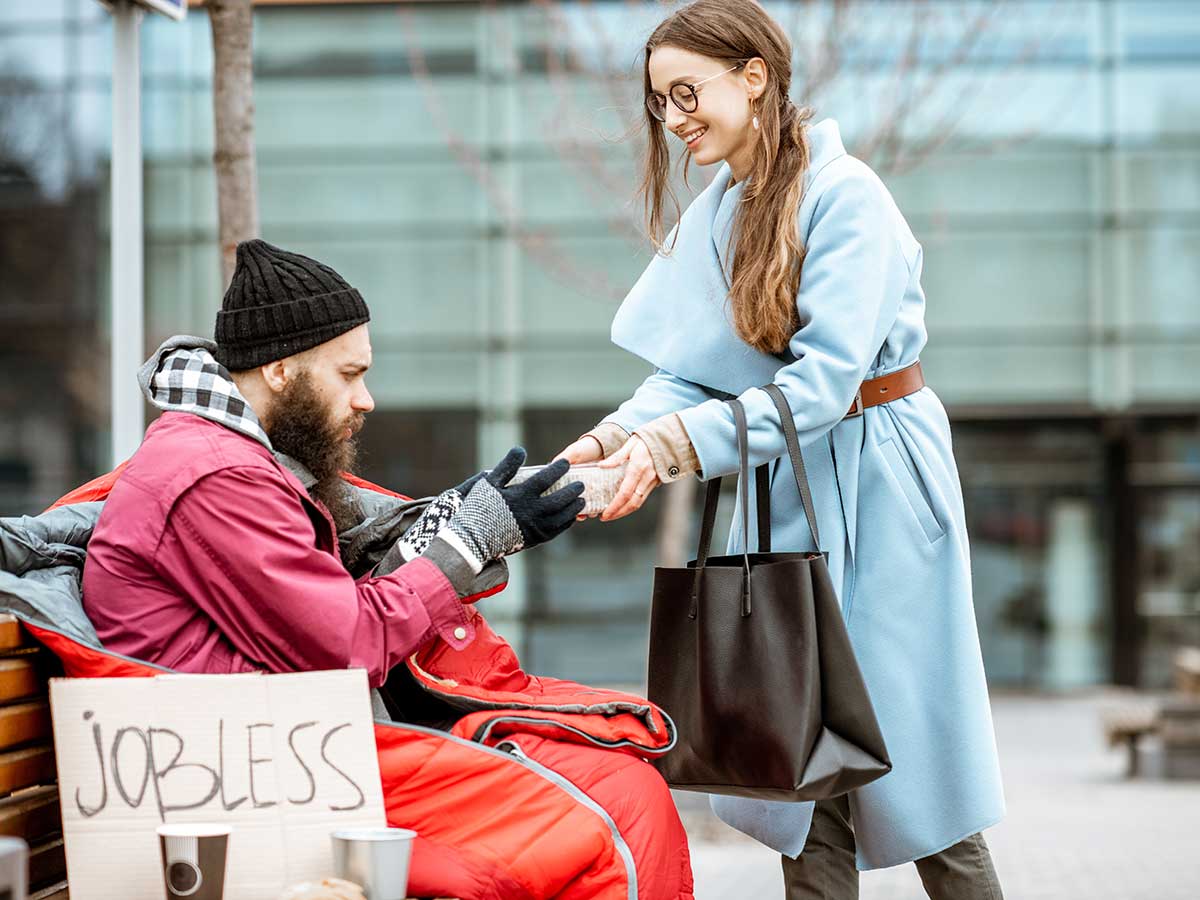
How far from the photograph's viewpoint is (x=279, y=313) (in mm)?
2828

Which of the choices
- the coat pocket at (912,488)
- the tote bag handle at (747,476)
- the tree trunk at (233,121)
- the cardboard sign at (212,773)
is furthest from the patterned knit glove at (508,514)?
the tree trunk at (233,121)

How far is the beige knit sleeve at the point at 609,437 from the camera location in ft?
9.95

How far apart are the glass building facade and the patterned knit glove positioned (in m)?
12.4

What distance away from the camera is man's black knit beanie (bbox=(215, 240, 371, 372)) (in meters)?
2.84

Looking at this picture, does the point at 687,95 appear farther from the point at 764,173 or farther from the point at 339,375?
the point at 339,375

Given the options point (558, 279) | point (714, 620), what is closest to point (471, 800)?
point (714, 620)

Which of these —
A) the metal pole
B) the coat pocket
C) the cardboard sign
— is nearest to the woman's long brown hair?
the coat pocket

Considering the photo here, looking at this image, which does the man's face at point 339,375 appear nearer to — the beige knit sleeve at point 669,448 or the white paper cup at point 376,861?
the beige knit sleeve at point 669,448

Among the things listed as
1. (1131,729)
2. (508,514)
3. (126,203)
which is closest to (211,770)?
(508,514)

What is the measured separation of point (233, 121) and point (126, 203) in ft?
2.24

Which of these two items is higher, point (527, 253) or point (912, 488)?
point (527, 253)

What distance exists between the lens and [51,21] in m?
15.3

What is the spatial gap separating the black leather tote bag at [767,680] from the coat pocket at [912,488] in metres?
0.24

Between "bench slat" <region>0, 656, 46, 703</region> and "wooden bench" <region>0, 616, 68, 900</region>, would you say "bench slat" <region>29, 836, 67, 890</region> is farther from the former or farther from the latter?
"bench slat" <region>0, 656, 46, 703</region>
